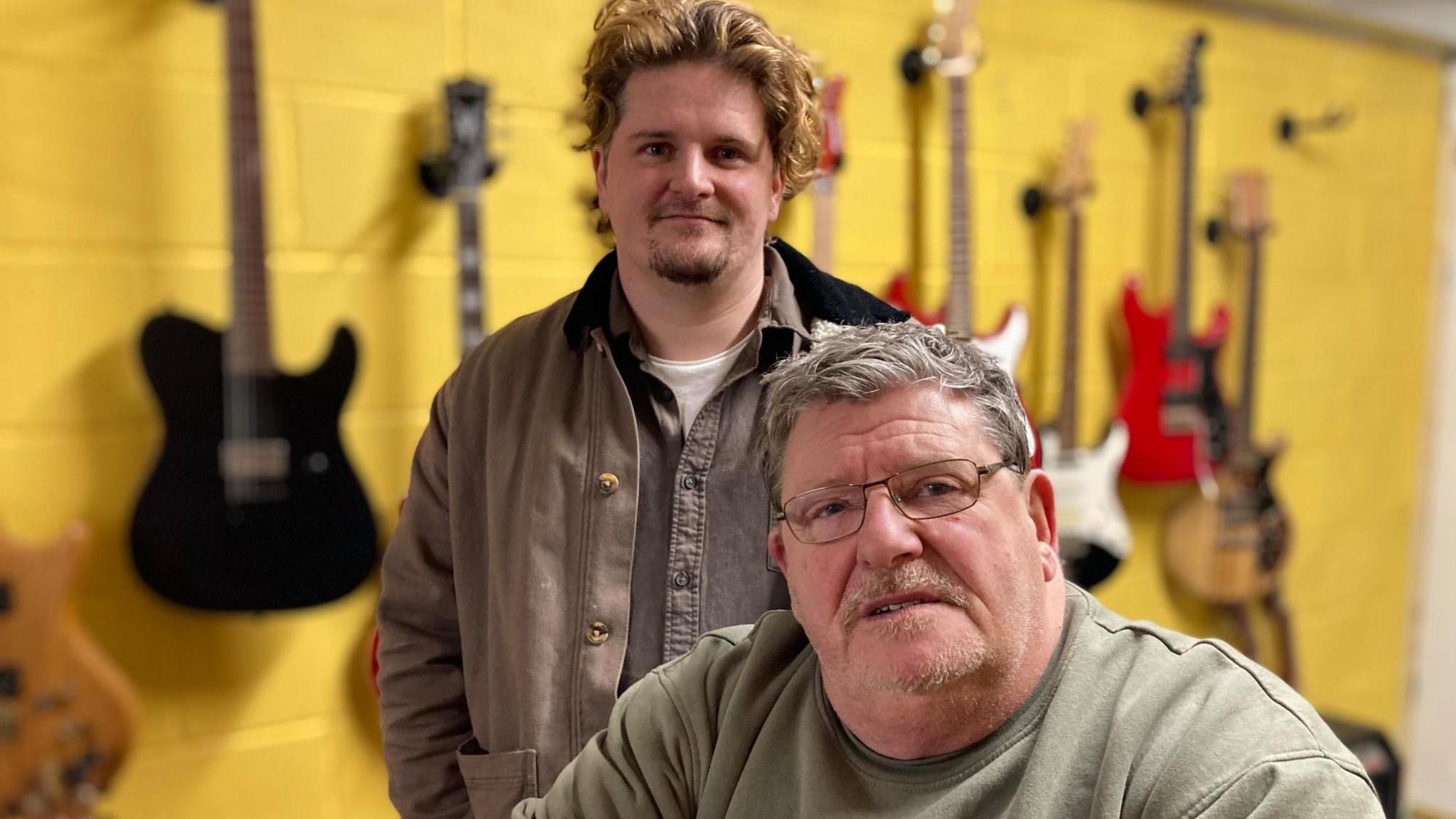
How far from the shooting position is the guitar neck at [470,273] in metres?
1.69

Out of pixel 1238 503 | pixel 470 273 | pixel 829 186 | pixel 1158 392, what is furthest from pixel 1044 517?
pixel 1238 503

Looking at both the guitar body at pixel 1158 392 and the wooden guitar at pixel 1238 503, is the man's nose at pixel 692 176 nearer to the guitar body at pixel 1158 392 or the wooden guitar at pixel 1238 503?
the guitar body at pixel 1158 392

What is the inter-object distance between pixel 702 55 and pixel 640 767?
622mm

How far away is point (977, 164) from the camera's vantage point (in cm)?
257

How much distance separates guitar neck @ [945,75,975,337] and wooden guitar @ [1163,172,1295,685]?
0.99 meters

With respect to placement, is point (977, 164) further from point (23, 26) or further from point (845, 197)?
point (23, 26)

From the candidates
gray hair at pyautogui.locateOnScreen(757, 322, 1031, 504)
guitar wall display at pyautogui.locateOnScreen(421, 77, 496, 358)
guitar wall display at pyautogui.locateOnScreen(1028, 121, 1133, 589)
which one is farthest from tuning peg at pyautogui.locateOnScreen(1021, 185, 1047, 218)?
gray hair at pyautogui.locateOnScreen(757, 322, 1031, 504)

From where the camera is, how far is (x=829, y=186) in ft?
6.97

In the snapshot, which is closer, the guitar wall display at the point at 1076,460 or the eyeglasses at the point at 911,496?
the eyeglasses at the point at 911,496

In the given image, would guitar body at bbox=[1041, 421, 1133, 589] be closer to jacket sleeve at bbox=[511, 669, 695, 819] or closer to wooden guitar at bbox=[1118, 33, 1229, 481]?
wooden guitar at bbox=[1118, 33, 1229, 481]

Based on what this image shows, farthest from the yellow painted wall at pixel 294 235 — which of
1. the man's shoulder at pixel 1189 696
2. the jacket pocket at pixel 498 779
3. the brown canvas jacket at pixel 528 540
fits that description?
the man's shoulder at pixel 1189 696

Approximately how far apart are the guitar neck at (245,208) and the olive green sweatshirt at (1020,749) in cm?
81

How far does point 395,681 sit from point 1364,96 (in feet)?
10.4

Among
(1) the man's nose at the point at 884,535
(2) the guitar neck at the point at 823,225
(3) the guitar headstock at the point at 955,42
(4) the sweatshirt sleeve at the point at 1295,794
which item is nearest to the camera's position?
(4) the sweatshirt sleeve at the point at 1295,794
